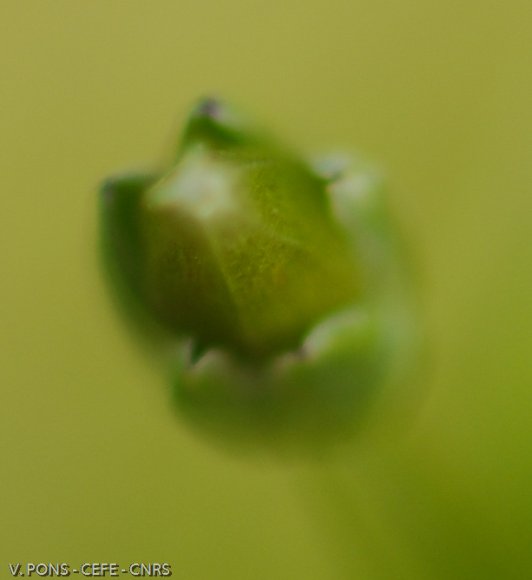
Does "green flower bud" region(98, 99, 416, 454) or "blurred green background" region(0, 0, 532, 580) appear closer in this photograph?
"green flower bud" region(98, 99, 416, 454)

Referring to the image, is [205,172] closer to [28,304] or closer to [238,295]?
[238,295]

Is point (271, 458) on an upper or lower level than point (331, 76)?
lower

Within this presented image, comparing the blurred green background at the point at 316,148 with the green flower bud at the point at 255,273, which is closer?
the green flower bud at the point at 255,273

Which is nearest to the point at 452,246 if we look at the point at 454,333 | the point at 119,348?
the point at 454,333
